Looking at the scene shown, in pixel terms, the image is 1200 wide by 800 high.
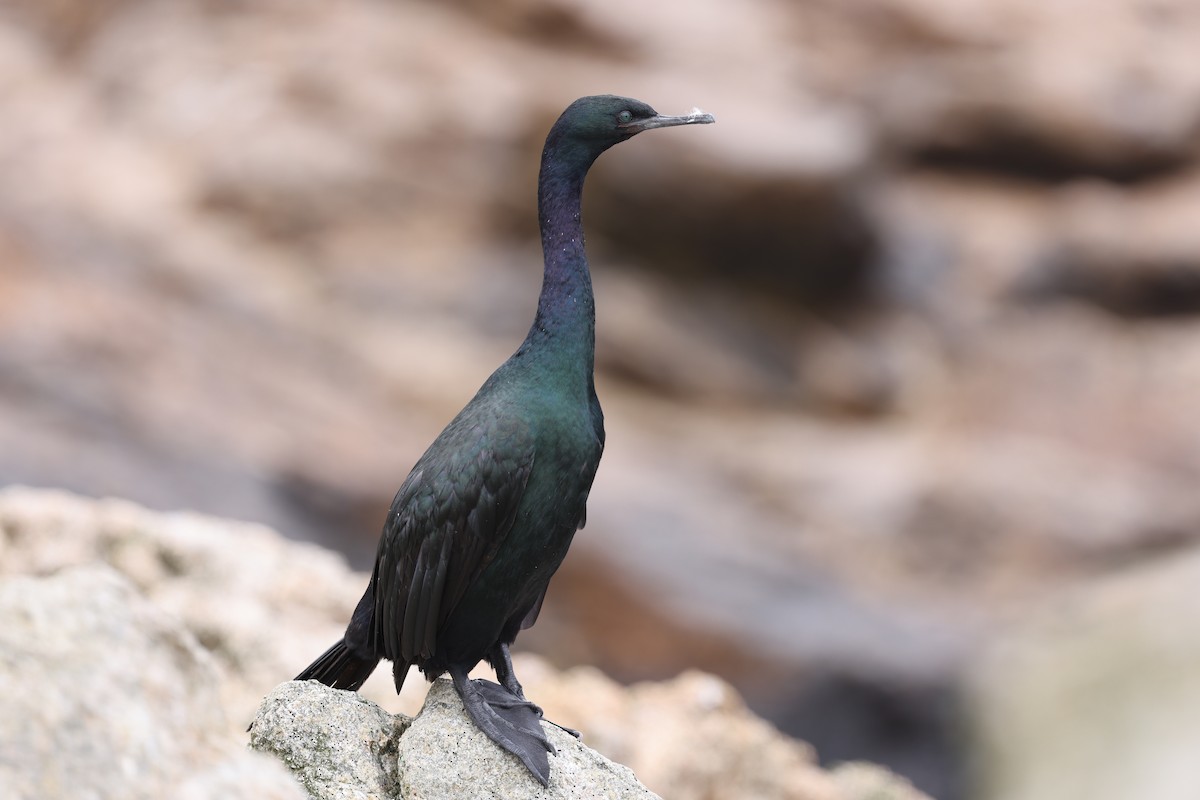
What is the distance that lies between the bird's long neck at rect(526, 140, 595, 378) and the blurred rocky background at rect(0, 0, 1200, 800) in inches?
312

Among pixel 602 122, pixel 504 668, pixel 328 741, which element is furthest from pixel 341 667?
pixel 602 122

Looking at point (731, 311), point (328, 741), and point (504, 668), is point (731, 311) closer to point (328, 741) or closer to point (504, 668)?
point (504, 668)

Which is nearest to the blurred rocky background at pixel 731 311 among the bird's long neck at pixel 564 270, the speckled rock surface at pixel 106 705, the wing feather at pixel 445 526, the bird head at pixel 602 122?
the wing feather at pixel 445 526

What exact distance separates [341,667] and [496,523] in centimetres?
104

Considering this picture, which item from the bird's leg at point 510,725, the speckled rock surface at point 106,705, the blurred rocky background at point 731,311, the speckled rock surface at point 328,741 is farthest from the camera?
the blurred rocky background at point 731,311

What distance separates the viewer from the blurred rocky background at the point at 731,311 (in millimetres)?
13727

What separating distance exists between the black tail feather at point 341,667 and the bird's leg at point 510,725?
22.5 inches

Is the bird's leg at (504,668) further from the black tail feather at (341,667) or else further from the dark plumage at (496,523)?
the black tail feather at (341,667)

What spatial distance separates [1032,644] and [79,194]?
1273cm

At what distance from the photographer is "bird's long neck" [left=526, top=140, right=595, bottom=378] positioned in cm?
517

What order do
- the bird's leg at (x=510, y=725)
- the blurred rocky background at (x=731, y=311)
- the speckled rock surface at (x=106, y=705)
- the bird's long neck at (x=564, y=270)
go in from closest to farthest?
the speckled rock surface at (x=106, y=705)
the bird's leg at (x=510, y=725)
the bird's long neck at (x=564, y=270)
the blurred rocky background at (x=731, y=311)

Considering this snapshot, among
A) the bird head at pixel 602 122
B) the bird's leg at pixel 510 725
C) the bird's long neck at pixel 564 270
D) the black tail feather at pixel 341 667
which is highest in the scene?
the bird head at pixel 602 122

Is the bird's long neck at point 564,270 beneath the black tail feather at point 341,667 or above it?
above

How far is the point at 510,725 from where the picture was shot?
473cm
